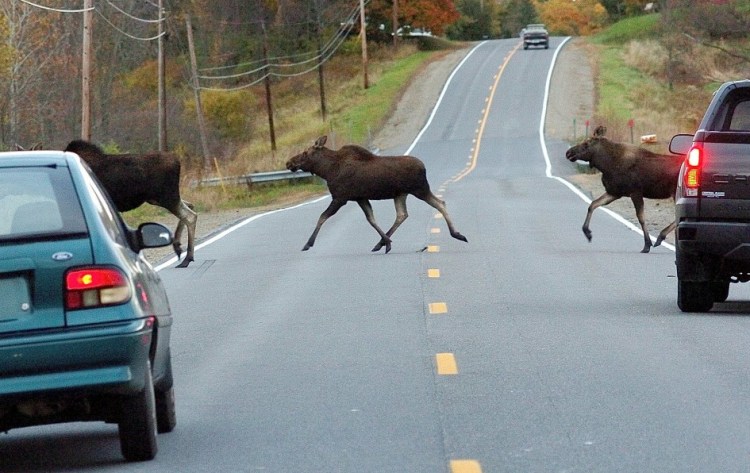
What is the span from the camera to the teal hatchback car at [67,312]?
24.2 feet

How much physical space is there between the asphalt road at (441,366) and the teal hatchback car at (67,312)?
476mm

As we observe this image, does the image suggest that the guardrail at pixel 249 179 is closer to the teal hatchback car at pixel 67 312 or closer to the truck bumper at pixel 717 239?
the truck bumper at pixel 717 239

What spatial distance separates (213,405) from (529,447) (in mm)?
2552

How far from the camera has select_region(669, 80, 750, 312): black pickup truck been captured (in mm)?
13781

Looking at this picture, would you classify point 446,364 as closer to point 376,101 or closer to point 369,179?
point 369,179

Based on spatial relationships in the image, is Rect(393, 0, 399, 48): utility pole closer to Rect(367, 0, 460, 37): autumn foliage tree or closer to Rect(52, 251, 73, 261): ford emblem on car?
Rect(367, 0, 460, 37): autumn foliage tree

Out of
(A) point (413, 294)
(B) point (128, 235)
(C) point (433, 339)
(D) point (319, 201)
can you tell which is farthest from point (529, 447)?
(D) point (319, 201)

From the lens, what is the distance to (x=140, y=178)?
22.2 metres

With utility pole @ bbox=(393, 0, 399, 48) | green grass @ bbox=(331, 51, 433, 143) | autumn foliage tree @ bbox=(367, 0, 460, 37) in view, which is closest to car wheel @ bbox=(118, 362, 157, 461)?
green grass @ bbox=(331, 51, 433, 143)

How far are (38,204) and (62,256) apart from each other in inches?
18.2

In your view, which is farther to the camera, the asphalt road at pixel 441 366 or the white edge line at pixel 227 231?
the white edge line at pixel 227 231

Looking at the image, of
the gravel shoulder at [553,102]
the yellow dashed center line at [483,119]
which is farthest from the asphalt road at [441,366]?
the yellow dashed center line at [483,119]

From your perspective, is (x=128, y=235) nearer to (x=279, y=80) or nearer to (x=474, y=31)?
(x=279, y=80)

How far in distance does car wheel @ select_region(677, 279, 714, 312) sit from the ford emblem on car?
326 inches
